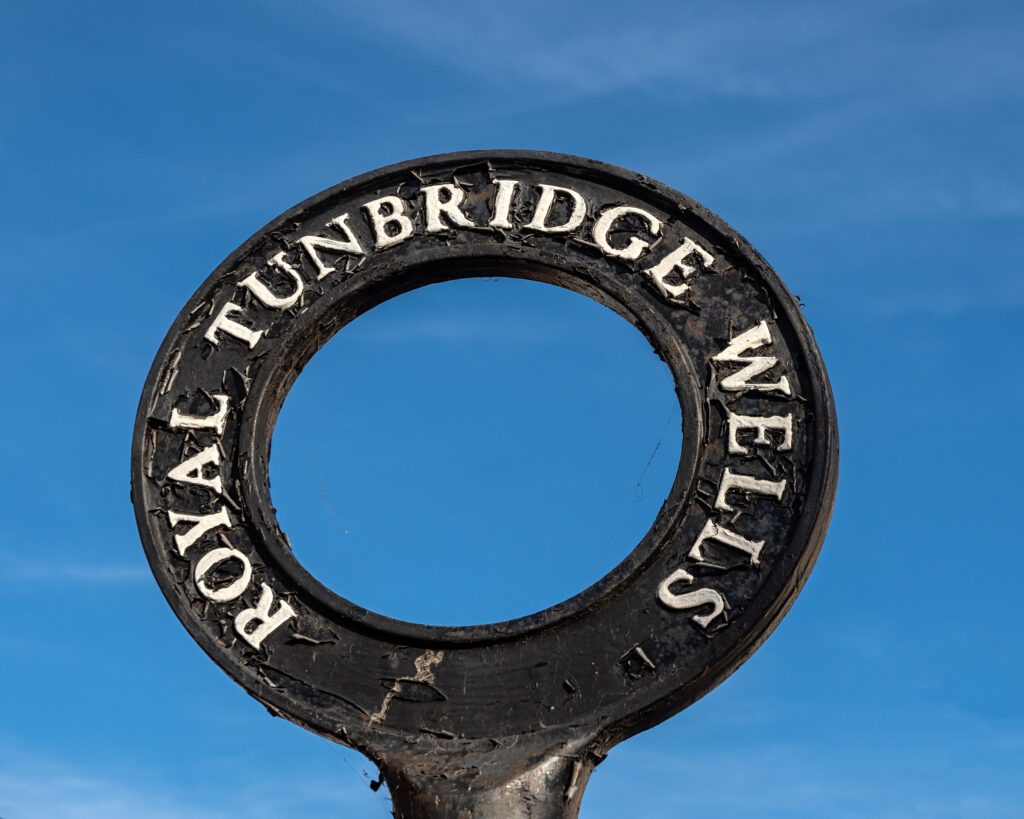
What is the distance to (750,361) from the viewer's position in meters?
10.3

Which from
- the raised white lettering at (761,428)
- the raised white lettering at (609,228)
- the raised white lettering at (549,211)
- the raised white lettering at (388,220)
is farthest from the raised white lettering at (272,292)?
the raised white lettering at (761,428)

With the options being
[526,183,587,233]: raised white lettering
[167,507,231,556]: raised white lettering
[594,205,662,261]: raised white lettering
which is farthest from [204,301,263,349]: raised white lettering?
[594,205,662,261]: raised white lettering

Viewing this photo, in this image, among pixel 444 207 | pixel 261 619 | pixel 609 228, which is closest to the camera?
pixel 261 619

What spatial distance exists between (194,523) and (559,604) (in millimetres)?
2392

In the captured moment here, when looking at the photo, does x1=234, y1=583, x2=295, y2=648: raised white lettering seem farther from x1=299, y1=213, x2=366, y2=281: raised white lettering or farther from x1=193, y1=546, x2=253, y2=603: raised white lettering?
x1=299, y1=213, x2=366, y2=281: raised white lettering

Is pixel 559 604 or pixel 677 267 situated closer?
pixel 559 604

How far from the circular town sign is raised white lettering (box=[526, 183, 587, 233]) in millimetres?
13

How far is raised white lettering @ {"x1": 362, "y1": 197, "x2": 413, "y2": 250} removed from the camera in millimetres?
11023

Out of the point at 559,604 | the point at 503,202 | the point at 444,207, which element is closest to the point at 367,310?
the point at 444,207

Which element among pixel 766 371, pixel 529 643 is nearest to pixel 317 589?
pixel 529 643

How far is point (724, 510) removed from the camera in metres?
9.94

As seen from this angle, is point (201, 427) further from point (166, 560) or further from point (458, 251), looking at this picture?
point (458, 251)

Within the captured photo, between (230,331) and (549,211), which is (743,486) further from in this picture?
(230,331)

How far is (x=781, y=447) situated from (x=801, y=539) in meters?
0.60
